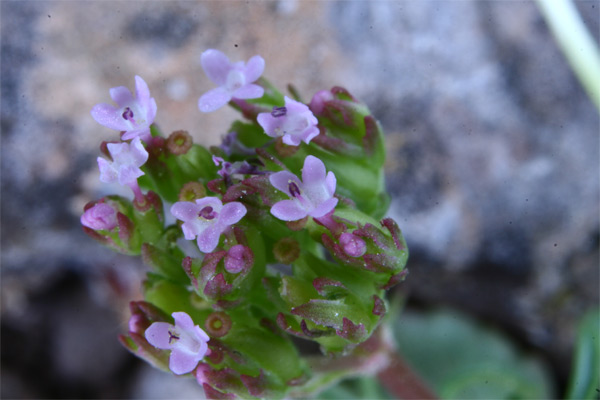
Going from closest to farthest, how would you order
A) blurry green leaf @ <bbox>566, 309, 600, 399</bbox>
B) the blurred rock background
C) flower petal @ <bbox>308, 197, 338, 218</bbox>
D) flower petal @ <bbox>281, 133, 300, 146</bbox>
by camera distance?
1. flower petal @ <bbox>308, 197, 338, 218</bbox>
2. flower petal @ <bbox>281, 133, 300, 146</bbox>
3. blurry green leaf @ <bbox>566, 309, 600, 399</bbox>
4. the blurred rock background

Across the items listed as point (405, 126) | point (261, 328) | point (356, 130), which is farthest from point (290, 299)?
point (405, 126)

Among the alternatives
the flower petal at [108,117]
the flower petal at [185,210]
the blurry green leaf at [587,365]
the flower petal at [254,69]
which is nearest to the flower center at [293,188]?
the flower petal at [185,210]

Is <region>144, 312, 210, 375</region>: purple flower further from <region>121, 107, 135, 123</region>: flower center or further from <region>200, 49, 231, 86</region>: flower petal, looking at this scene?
<region>200, 49, 231, 86</region>: flower petal

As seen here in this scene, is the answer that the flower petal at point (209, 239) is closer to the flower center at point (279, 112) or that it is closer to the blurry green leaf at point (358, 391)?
the flower center at point (279, 112)

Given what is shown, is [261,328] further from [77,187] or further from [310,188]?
[77,187]

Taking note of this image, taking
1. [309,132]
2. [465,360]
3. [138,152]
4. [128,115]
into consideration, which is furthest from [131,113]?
[465,360]

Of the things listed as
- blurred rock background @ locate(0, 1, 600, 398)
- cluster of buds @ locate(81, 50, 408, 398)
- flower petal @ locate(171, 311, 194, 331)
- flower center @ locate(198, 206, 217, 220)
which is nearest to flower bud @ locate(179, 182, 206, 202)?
cluster of buds @ locate(81, 50, 408, 398)
